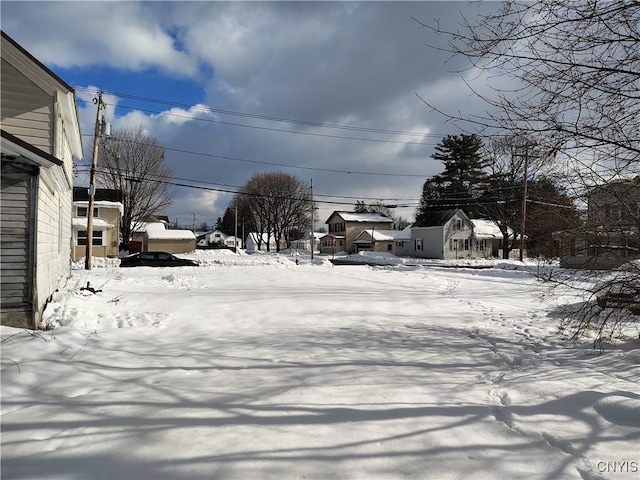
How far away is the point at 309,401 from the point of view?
3873mm

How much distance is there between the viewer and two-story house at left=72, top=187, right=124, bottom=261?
104 ft

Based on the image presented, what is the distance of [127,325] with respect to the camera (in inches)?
290

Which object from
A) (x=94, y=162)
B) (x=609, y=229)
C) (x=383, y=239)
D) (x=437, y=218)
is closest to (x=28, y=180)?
(x=609, y=229)

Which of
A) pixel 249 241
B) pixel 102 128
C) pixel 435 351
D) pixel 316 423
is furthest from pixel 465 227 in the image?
pixel 249 241

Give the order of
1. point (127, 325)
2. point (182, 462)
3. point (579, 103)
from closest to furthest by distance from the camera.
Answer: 1. point (182, 462)
2. point (579, 103)
3. point (127, 325)

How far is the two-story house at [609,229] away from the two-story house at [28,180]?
864 centimetres

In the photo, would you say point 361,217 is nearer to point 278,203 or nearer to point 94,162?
point 278,203

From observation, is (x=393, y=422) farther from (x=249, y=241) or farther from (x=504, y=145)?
(x=249, y=241)

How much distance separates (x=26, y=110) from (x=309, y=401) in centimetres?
932

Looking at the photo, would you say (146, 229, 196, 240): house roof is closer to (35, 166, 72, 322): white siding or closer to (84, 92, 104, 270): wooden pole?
(84, 92, 104, 270): wooden pole

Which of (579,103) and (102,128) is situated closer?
(579,103)

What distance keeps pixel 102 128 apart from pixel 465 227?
4015cm

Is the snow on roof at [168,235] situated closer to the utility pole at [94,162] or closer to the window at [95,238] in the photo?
the window at [95,238]

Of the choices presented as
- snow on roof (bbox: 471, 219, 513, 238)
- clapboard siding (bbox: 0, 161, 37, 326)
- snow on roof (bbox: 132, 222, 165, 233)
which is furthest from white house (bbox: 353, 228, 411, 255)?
clapboard siding (bbox: 0, 161, 37, 326)
